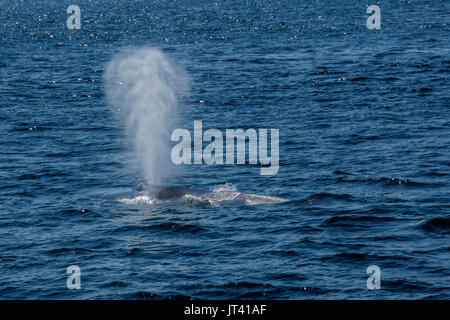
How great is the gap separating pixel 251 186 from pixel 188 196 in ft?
15.0

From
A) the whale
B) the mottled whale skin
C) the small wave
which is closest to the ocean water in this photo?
the small wave

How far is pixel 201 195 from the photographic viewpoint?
1585 inches

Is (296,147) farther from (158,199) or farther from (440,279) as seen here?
(440,279)

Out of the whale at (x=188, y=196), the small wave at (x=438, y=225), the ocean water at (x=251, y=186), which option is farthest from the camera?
the whale at (x=188, y=196)

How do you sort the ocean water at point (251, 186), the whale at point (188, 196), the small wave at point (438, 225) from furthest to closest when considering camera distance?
the whale at point (188, 196) → the small wave at point (438, 225) → the ocean water at point (251, 186)

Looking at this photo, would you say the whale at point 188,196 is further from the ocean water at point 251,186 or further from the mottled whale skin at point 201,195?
the ocean water at point 251,186

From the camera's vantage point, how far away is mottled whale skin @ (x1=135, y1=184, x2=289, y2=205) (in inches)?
1565

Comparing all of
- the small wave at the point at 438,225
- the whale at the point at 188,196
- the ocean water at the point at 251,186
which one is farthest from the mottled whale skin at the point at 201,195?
the small wave at the point at 438,225

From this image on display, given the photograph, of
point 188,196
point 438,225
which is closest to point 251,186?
point 188,196

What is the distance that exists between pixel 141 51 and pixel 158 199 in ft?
288

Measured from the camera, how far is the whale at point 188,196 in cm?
3966
